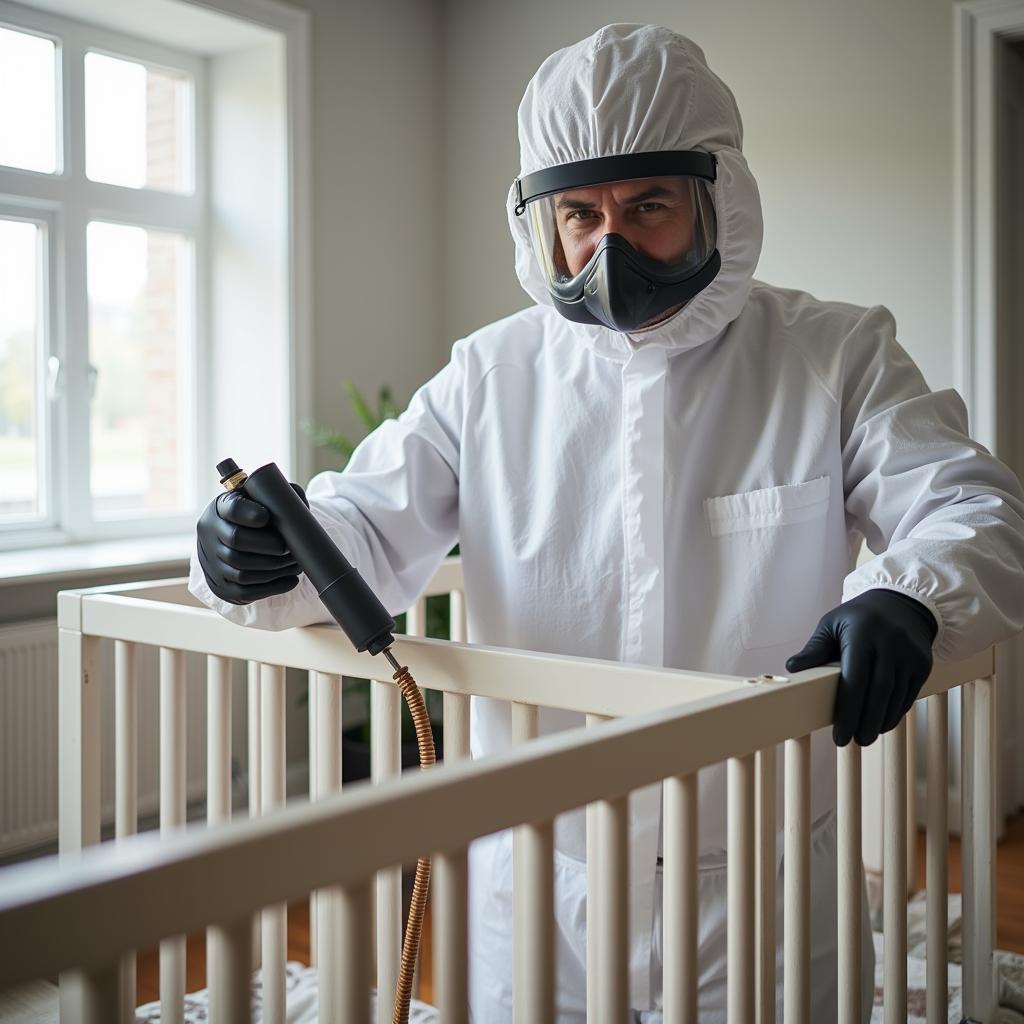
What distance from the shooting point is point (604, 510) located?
1.21 meters

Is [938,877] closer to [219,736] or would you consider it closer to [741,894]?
[741,894]

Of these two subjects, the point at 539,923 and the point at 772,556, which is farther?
the point at 772,556

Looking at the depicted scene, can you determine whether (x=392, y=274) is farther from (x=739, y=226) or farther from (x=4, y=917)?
(x=4, y=917)

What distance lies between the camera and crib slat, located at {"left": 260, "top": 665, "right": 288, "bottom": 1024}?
117 cm

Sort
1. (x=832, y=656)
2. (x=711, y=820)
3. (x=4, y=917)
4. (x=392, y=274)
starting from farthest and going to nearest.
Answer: (x=392, y=274) < (x=711, y=820) < (x=832, y=656) < (x=4, y=917)

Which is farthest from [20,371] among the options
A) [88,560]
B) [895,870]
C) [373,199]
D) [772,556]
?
[895,870]

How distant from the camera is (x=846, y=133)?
2.89 metres

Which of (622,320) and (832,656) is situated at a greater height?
(622,320)

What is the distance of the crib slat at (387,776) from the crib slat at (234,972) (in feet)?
1.56

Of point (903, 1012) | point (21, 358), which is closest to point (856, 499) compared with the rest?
point (903, 1012)

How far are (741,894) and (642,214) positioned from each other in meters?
0.70

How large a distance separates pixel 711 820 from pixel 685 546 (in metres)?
0.28

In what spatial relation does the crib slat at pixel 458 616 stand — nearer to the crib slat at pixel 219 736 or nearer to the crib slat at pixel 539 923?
the crib slat at pixel 219 736

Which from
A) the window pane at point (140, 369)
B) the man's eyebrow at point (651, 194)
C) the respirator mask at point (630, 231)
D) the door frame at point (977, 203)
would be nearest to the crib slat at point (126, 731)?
the respirator mask at point (630, 231)
